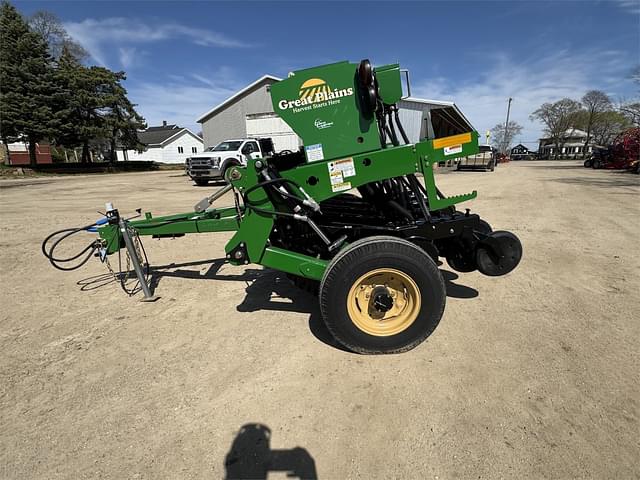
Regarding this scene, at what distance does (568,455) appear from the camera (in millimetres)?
1908

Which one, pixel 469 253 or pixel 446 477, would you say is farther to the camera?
pixel 469 253

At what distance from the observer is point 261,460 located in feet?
6.28

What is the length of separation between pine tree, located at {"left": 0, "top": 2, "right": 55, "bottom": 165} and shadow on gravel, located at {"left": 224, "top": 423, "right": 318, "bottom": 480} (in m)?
32.9

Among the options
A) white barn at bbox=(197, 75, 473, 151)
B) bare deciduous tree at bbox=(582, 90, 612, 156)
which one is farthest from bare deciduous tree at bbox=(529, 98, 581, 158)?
white barn at bbox=(197, 75, 473, 151)

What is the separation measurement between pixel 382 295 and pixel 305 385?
880mm

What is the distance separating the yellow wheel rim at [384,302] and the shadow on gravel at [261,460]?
3.42 ft

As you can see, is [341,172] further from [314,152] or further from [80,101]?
[80,101]

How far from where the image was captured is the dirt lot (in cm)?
192

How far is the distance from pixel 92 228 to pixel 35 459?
223 cm

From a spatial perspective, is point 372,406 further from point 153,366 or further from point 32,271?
point 32,271

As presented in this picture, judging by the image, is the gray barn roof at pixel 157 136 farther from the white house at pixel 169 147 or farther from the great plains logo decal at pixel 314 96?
the great plains logo decal at pixel 314 96

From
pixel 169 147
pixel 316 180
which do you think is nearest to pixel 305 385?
pixel 316 180

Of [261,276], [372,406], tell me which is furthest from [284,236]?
[372,406]

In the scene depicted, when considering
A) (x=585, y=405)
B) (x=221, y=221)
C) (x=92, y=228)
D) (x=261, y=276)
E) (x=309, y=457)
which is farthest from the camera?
(x=261, y=276)
